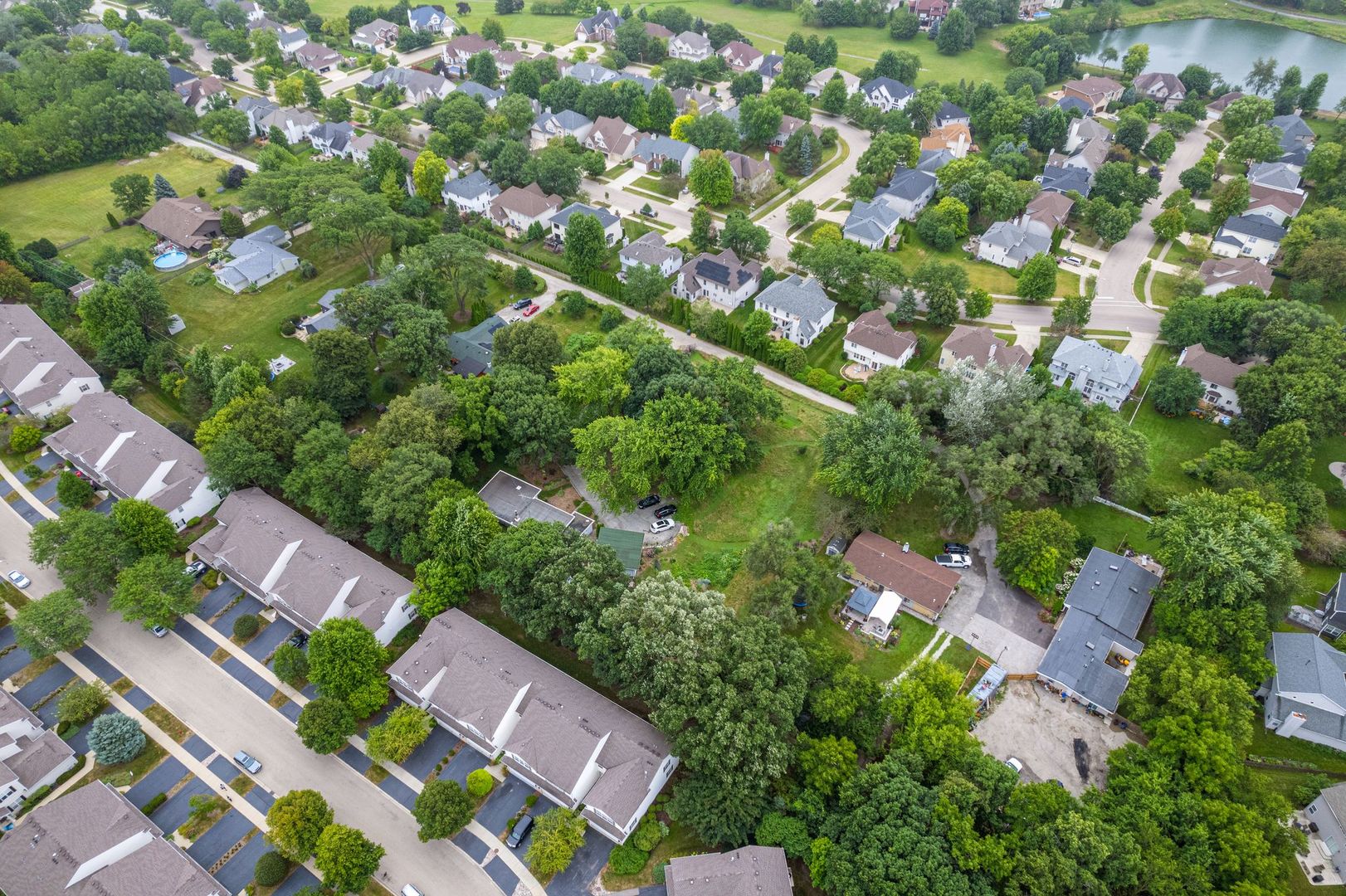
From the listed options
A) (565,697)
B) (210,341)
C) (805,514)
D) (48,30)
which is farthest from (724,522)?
(48,30)

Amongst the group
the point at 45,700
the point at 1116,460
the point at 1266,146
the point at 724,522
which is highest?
the point at 1266,146

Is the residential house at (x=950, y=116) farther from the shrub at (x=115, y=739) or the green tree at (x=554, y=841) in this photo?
the shrub at (x=115, y=739)

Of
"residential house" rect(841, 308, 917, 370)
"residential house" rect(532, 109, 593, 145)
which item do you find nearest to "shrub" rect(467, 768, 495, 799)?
"residential house" rect(841, 308, 917, 370)

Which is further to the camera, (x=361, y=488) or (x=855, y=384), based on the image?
(x=855, y=384)

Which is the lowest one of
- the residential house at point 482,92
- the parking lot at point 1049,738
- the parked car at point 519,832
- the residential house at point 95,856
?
the parked car at point 519,832

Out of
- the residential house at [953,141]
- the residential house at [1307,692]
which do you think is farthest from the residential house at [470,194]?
the residential house at [1307,692]

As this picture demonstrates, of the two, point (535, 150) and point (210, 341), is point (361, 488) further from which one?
point (535, 150)
